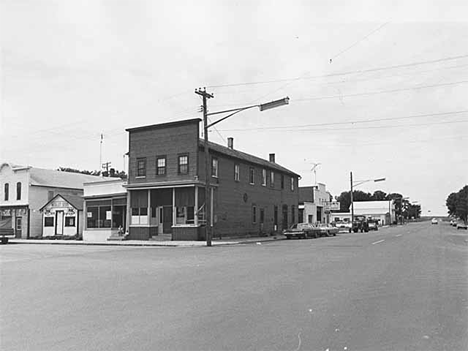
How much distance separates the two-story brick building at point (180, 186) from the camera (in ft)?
113

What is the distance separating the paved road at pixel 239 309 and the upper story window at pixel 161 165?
21521mm

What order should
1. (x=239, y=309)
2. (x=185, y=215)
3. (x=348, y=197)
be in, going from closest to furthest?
1. (x=239, y=309)
2. (x=185, y=215)
3. (x=348, y=197)

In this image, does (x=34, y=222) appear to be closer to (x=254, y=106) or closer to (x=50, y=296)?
(x=254, y=106)

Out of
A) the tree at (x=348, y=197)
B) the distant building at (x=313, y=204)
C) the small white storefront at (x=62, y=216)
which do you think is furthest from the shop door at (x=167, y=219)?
the tree at (x=348, y=197)

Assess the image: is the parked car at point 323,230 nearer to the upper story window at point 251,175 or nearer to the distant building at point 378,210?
the upper story window at point 251,175

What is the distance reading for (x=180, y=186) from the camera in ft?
113

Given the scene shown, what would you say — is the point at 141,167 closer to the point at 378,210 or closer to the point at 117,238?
the point at 117,238

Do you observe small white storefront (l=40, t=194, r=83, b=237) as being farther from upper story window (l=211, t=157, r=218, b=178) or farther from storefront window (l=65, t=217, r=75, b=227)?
upper story window (l=211, t=157, r=218, b=178)

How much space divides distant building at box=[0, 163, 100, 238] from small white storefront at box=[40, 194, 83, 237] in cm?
181

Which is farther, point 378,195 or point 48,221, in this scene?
point 378,195

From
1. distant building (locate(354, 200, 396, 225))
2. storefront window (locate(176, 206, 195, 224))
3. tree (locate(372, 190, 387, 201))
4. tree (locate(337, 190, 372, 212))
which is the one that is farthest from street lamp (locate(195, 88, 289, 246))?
tree (locate(372, 190, 387, 201))

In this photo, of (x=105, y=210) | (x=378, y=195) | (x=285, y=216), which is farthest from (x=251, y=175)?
(x=378, y=195)

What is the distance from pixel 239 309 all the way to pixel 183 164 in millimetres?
27103

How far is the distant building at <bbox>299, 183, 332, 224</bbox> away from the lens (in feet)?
209
